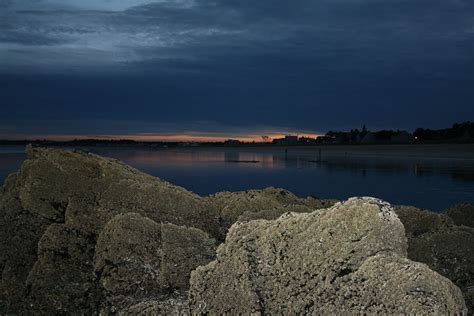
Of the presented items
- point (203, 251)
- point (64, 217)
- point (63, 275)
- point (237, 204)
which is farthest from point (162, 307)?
point (237, 204)

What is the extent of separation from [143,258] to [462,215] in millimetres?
5867

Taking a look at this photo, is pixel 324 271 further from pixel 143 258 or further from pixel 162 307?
pixel 143 258

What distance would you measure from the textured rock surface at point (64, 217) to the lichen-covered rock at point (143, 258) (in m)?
0.39

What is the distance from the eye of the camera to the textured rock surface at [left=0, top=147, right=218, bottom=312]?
5488 mm

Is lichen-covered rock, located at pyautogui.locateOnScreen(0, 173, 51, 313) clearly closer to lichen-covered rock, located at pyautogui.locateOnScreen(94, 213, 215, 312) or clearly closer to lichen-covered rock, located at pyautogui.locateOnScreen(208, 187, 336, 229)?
lichen-covered rock, located at pyautogui.locateOnScreen(94, 213, 215, 312)

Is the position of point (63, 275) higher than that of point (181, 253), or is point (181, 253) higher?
point (181, 253)

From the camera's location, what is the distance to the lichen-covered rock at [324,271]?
3.37 meters

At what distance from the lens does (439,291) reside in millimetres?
3303

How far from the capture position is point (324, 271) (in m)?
3.76

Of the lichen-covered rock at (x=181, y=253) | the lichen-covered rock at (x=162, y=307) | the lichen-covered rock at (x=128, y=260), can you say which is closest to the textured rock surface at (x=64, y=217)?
the lichen-covered rock at (x=128, y=260)

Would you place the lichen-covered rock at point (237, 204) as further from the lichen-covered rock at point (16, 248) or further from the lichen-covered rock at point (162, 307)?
the lichen-covered rock at point (16, 248)

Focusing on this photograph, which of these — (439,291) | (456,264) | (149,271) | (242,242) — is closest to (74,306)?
(149,271)

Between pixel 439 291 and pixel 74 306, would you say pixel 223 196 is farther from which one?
pixel 439 291

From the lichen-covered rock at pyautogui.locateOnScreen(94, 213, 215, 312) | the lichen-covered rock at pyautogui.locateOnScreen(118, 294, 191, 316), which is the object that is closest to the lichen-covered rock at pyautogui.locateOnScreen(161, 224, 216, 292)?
the lichen-covered rock at pyautogui.locateOnScreen(94, 213, 215, 312)
